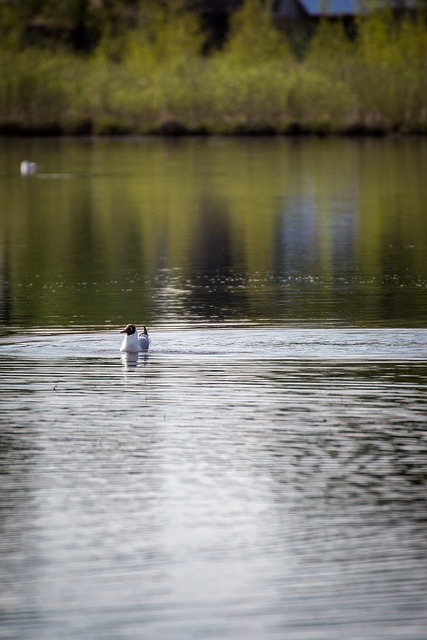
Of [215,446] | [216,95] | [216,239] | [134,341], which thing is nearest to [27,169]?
[216,239]

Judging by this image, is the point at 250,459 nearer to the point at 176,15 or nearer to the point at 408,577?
the point at 408,577

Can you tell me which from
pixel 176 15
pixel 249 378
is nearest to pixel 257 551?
pixel 249 378

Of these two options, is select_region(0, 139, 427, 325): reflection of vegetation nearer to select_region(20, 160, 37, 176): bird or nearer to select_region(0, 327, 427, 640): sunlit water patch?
select_region(20, 160, 37, 176): bird

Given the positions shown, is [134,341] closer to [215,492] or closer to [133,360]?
[133,360]

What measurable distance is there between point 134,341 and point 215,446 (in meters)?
3.17

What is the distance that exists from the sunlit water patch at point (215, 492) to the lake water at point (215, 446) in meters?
0.02

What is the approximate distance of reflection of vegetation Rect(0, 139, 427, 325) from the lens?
17.2 m

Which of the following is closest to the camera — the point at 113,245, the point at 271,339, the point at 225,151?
the point at 271,339

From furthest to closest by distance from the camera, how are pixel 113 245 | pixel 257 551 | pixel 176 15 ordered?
pixel 176 15 → pixel 113 245 → pixel 257 551

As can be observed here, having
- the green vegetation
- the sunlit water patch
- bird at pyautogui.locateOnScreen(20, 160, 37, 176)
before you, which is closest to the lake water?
the sunlit water patch

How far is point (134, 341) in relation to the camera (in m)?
13.3

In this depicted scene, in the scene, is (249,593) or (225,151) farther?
(225,151)

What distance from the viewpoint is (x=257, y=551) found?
8.18 m

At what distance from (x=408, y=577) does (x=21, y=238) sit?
18.8m
